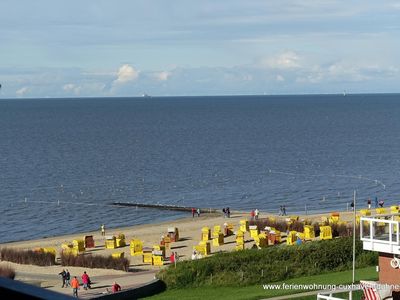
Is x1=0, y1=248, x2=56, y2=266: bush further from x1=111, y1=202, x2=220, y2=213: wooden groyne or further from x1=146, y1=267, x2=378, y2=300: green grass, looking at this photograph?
x1=111, y1=202, x2=220, y2=213: wooden groyne

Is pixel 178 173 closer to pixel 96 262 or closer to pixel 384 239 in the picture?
pixel 96 262

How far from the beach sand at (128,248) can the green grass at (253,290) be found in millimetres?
2915

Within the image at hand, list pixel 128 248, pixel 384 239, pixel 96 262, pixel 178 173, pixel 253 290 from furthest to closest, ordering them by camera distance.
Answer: pixel 178 173 → pixel 128 248 → pixel 96 262 → pixel 253 290 → pixel 384 239

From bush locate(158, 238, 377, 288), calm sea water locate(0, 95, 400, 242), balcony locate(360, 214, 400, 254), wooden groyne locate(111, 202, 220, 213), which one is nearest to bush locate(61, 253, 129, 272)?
bush locate(158, 238, 377, 288)

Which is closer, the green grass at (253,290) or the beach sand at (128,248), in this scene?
the green grass at (253,290)

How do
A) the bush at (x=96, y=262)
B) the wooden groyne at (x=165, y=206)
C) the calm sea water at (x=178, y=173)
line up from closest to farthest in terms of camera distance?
the bush at (x=96, y=262)
the wooden groyne at (x=165, y=206)
the calm sea water at (x=178, y=173)

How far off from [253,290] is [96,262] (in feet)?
41.2

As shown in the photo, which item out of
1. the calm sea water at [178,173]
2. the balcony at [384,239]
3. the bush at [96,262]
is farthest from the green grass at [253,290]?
the calm sea water at [178,173]

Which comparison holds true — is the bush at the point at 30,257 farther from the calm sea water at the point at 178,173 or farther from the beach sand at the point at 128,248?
the calm sea water at the point at 178,173

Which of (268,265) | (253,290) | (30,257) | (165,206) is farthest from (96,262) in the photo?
(165,206)

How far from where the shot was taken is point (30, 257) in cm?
3728

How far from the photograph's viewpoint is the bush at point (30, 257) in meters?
36.7

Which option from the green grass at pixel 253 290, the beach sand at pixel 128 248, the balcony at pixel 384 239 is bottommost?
the beach sand at pixel 128 248

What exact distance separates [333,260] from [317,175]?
6280 cm
